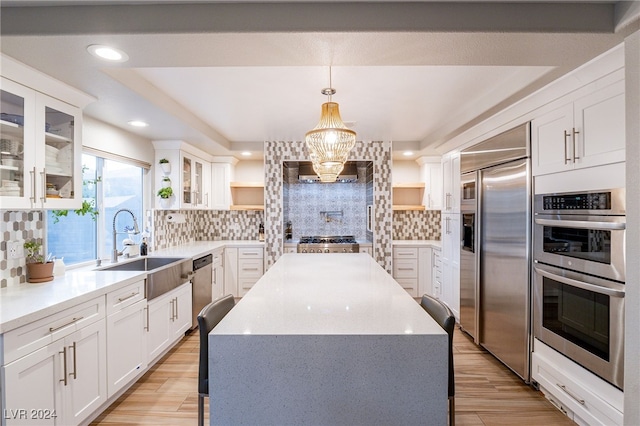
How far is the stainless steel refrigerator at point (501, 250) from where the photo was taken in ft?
8.49

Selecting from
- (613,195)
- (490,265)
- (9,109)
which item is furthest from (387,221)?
(9,109)

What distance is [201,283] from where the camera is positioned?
157 inches

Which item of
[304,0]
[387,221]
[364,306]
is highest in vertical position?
[304,0]

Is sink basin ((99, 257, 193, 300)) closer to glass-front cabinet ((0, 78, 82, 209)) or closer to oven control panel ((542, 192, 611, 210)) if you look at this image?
glass-front cabinet ((0, 78, 82, 209))

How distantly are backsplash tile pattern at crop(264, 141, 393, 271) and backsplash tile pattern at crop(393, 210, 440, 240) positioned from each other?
751mm

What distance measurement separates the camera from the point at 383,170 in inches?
193

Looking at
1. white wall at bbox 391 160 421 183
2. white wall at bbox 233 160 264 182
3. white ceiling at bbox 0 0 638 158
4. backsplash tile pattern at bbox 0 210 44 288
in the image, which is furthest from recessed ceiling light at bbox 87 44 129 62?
white wall at bbox 391 160 421 183

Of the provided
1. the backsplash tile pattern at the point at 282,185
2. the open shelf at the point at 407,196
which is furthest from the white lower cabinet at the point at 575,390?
the open shelf at the point at 407,196

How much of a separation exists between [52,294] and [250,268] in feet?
10.2

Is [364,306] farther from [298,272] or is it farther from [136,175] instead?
[136,175]

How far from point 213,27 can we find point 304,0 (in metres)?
0.44

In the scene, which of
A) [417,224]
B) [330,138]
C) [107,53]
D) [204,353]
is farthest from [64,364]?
[417,224]

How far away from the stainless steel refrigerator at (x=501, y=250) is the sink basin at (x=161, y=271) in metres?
2.92

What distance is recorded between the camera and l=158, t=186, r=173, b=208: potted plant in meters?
4.02
